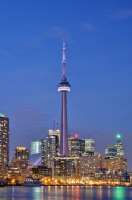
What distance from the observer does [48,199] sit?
5556 inches

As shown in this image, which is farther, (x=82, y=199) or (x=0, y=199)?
(x=82, y=199)

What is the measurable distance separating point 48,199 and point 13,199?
8563 millimetres

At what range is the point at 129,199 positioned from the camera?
484ft

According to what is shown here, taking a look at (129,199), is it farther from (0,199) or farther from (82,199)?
(0,199)

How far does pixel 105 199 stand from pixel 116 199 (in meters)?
2.99

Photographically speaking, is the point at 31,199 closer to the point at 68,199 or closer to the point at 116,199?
the point at 68,199

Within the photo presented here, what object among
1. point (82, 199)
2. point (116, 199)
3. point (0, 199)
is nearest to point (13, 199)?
point (0, 199)

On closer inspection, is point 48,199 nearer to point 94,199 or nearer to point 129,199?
point 94,199

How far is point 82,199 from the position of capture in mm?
143375

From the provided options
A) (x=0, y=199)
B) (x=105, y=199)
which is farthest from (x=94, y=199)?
(x=0, y=199)

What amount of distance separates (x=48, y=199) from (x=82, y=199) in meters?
8.54

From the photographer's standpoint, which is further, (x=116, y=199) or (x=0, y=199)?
(x=116, y=199)

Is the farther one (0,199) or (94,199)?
(94,199)

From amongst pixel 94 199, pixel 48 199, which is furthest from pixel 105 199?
pixel 48 199
